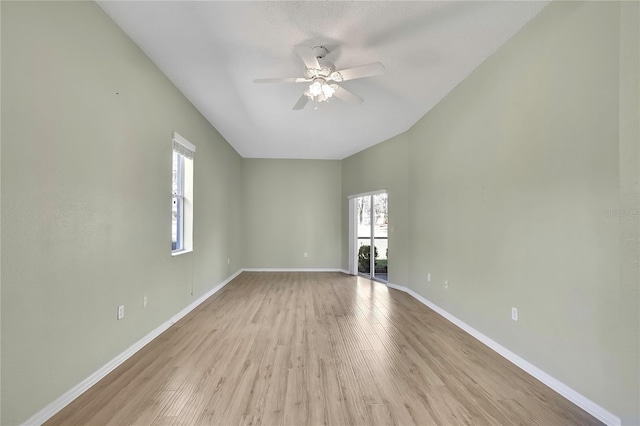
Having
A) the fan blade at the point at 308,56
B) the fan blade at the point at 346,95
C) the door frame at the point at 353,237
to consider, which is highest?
the fan blade at the point at 308,56

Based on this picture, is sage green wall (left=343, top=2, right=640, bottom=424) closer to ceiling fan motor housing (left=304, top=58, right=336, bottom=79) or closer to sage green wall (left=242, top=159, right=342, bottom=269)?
ceiling fan motor housing (left=304, top=58, right=336, bottom=79)

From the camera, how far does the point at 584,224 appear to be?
177cm

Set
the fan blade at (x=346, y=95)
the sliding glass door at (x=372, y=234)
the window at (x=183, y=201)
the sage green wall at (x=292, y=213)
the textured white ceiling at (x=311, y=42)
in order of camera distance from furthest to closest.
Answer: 1. the sage green wall at (x=292, y=213)
2. the sliding glass door at (x=372, y=234)
3. the window at (x=183, y=201)
4. the fan blade at (x=346, y=95)
5. the textured white ceiling at (x=311, y=42)

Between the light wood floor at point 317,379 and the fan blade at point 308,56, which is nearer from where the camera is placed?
the light wood floor at point 317,379

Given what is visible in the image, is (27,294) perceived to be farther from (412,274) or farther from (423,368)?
(412,274)

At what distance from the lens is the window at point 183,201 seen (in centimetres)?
359

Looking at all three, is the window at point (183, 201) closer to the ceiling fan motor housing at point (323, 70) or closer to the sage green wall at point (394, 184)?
the ceiling fan motor housing at point (323, 70)

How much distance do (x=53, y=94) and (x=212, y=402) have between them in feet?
7.37

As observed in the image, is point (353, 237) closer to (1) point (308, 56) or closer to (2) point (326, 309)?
(2) point (326, 309)

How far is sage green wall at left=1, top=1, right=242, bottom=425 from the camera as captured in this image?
4.75 ft

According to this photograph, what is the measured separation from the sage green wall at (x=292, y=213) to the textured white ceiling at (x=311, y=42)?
9.70ft

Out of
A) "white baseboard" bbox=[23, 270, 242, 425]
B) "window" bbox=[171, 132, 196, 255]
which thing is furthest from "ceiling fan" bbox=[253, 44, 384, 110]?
"white baseboard" bbox=[23, 270, 242, 425]

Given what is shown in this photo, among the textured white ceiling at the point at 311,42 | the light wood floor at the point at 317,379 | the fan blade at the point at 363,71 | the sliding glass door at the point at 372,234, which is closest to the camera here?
the light wood floor at the point at 317,379

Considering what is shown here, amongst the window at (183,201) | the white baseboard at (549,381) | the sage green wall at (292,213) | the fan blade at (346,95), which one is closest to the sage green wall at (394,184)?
the sage green wall at (292,213)
